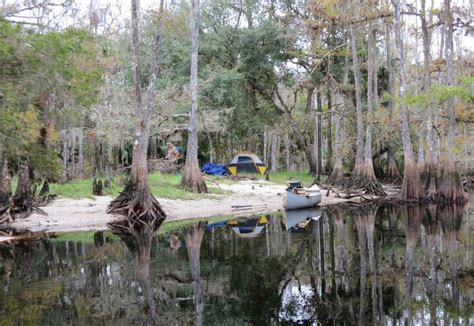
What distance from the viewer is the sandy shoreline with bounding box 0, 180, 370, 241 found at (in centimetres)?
1438

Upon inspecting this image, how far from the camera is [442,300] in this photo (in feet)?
22.0

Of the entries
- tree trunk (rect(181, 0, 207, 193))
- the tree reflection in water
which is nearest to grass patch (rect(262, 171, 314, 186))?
tree trunk (rect(181, 0, 207, 193))

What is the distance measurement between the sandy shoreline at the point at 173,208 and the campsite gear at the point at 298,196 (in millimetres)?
1034

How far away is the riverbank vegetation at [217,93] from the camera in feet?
28.4

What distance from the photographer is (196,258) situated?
990cm

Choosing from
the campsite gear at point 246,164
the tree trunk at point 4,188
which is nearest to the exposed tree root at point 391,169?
the campsite gear at point 246,164

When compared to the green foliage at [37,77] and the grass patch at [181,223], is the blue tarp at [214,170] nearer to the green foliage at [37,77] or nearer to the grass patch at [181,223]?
the grass patch at [181,223]

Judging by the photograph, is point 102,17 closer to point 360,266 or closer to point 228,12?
point 228,12

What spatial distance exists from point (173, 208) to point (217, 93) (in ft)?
37.2

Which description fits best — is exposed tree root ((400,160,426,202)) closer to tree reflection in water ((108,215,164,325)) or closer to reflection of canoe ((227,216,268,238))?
reflection of canoe ((227,216,268,238))

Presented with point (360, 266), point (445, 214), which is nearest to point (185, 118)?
point (445, 214)

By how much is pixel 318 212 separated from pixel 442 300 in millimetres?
12317

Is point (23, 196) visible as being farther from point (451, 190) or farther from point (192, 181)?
point (451, 190)

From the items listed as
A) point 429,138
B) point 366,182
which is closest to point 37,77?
point 429,138
